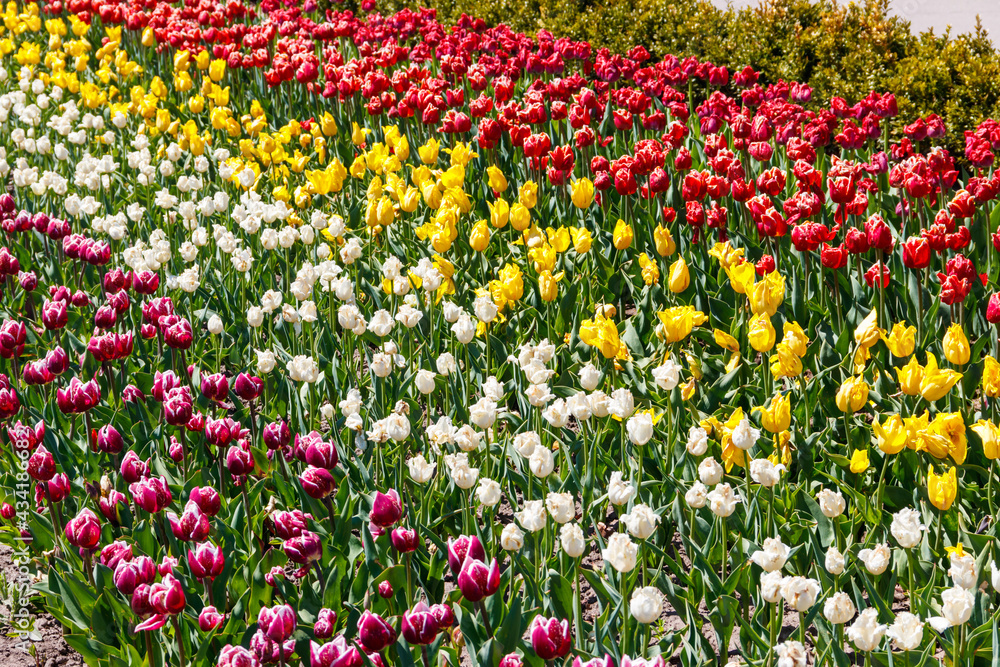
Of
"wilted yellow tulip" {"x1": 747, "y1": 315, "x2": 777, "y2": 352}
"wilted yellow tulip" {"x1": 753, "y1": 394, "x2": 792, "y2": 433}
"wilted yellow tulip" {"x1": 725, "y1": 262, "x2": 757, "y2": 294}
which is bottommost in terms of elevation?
"wilted yellow tulip" {"x1": 753, "y1": 394, "x2": 792, "y2": 433}

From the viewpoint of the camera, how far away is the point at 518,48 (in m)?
6.80

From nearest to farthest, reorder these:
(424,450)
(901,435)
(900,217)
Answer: (901,435) → (424,450) → (900,217)

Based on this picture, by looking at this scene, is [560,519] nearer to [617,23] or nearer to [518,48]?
[518,48]

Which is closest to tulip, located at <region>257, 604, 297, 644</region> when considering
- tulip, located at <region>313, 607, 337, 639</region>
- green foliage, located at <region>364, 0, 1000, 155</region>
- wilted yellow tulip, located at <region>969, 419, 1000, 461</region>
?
tulip, located at <region>313, 607, 337, 639</region>

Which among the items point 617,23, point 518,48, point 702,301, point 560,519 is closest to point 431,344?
point 702,301

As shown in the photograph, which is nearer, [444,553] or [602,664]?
[602,664]

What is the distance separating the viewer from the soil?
107 inches

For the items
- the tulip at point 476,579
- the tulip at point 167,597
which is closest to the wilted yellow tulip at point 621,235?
the tulip at point 476,579

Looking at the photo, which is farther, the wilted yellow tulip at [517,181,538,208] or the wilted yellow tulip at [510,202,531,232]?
the wilted yellow tulip at [517,181,538,208]

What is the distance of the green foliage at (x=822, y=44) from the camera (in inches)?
218

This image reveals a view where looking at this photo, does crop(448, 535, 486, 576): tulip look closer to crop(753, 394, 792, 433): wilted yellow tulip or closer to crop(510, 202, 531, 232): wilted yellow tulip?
crop(753, 394, 792, 433): wilted yellow tulip

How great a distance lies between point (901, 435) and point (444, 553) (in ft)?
4.12

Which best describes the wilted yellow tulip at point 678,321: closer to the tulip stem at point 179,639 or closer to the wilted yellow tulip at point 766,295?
the wilted yellow tulip at point 766,295

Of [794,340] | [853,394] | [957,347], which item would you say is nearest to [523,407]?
[794,340]
